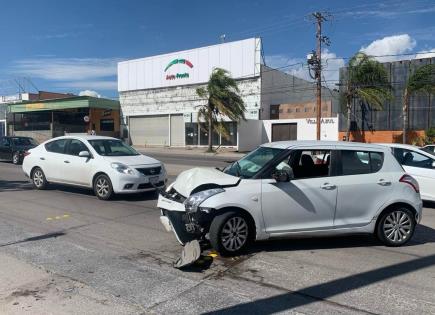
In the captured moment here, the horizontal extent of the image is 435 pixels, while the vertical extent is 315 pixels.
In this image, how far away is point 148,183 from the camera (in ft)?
35.2

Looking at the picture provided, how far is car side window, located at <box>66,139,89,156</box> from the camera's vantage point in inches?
449

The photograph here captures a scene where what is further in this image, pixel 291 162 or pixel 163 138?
pixel 163 138

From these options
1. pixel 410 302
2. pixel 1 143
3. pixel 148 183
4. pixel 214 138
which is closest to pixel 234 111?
pixel 214 138

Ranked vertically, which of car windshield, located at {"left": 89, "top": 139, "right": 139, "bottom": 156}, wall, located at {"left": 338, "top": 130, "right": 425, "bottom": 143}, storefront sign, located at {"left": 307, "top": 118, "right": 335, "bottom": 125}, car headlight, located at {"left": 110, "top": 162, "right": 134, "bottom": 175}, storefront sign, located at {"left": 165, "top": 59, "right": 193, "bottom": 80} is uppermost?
storefront sign, located at {"left": 165, "top": 59, "right": 193, "bottom": 80}

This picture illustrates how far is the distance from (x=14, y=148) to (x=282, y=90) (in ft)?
104

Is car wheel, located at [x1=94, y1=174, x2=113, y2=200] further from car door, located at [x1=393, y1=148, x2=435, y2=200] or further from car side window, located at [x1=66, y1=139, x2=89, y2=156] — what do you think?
car door, located at [x1=393, y1=148, x2=435, y2=200]

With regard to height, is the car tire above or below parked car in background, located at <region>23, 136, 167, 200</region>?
below

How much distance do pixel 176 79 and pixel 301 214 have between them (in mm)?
45424

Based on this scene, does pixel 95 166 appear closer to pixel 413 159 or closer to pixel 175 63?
pixel 413 159

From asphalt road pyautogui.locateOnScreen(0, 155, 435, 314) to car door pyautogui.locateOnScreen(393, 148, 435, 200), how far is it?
260cm

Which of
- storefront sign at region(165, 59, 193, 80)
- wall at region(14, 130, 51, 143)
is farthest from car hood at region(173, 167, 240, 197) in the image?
wall at region(14, 130, 51, 143)

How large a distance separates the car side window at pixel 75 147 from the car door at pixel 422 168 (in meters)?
8.00

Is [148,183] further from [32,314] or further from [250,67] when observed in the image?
[250,67]

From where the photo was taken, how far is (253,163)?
6848 millimetres
